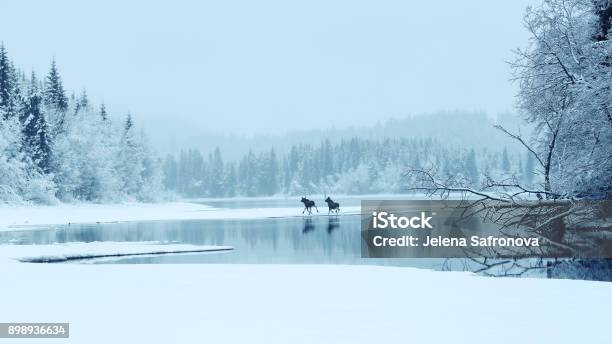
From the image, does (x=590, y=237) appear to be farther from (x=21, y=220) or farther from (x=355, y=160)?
(x=355, y=160)

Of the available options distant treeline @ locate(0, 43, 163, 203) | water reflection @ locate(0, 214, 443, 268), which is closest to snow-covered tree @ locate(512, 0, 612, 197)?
water reflection @ locate(0, 214, 443, 268)

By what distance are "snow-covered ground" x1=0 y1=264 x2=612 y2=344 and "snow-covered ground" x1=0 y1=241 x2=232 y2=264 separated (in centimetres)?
493

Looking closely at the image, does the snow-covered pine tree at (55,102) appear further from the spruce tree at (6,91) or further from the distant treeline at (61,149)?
the spruce tree at (6,91)

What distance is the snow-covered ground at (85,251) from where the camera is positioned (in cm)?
2159

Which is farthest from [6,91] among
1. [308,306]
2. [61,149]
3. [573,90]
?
[308,306]

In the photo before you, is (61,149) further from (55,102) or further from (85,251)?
(85,251)

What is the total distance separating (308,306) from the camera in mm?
11555

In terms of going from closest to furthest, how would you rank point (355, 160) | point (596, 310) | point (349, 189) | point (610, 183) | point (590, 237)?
point (596, 310), point (610, 183), point (590, 237), point (349, 189), point (355, 160)

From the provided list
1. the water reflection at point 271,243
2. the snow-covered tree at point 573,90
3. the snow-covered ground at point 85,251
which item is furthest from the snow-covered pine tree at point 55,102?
the snow-covered tree at point 573,90

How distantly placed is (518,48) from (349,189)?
160789mm

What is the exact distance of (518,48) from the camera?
23.4 metres

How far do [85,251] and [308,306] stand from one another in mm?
14389

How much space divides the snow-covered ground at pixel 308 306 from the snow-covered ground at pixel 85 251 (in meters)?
4.93

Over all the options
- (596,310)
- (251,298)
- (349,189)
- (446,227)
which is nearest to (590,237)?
(446,227)
